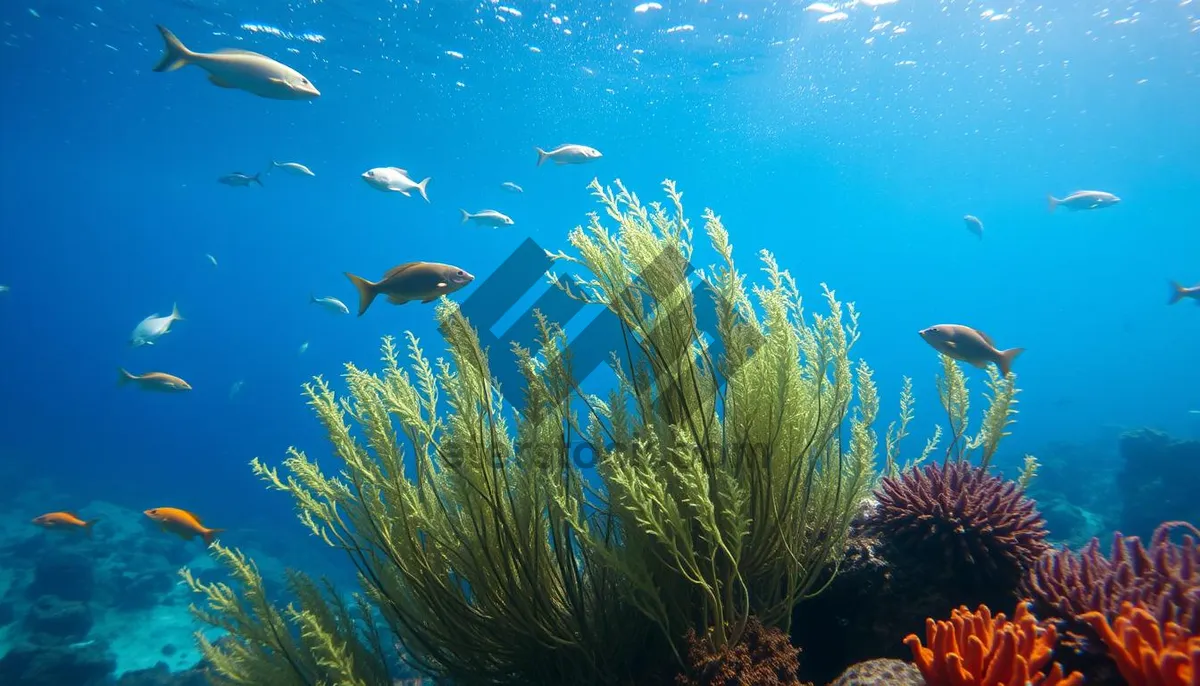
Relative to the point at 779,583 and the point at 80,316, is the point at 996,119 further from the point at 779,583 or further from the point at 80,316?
the point at 80,316

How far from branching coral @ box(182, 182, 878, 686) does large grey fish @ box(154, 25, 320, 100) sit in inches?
165

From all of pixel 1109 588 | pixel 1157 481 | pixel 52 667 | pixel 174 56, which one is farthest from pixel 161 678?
pixel 1157 481

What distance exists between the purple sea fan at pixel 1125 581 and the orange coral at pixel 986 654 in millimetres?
496

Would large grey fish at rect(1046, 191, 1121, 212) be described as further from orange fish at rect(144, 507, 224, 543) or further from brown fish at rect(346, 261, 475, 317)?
orange fish at rect(144, 507, 224, 543)

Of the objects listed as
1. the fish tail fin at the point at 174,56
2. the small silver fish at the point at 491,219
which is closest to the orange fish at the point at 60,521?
the fish tail fin at the point at 174,56

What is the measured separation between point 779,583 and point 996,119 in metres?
43.8

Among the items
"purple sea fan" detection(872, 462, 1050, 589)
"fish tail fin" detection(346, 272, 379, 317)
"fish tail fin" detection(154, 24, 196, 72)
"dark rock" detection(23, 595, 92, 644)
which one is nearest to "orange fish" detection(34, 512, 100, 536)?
"dark rock" detection(23, 595, 92, 644)

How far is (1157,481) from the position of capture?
17.2 meters

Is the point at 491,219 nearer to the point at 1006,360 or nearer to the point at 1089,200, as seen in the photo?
the point at 1006,360

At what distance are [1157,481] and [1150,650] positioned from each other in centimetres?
2250

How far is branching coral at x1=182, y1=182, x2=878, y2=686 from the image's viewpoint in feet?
9.09

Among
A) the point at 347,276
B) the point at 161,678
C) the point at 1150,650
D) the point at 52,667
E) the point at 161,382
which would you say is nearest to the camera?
the point at 1150,650

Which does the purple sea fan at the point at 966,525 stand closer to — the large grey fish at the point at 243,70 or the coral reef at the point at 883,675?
the coral reef at the point at 883,675

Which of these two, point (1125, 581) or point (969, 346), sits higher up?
point (969, 346)
